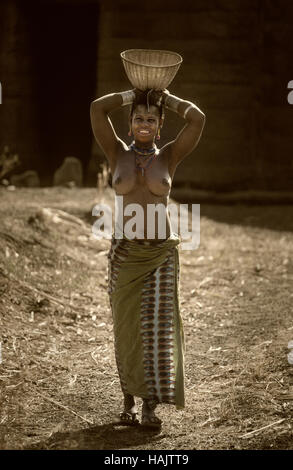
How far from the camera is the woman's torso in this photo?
Result: 3.57 meters

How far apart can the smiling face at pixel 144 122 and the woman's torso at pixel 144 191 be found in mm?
99

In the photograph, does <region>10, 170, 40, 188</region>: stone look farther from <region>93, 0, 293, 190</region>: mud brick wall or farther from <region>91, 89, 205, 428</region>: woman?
<region>91, 89, 205, 428</region>: woman

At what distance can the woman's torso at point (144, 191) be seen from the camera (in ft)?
11.7

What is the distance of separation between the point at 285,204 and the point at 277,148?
31.6 inches

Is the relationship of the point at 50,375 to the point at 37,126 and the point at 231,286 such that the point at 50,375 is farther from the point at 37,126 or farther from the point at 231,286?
the point at 37,126

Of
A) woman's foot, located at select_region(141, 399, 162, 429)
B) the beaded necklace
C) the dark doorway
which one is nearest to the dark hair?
the beaded necklace

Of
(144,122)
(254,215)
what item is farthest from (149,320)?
(254,215)

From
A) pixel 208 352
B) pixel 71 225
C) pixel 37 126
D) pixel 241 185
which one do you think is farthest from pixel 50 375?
pixel 37 126

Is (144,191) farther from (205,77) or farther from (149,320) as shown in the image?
(205,77)

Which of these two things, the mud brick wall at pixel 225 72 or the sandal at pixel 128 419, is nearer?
the sandal at pixel 128 419

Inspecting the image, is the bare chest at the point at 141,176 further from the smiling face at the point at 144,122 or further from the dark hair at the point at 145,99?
the dark hair at the point at 145,99

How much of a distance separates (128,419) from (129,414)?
0.03 metres

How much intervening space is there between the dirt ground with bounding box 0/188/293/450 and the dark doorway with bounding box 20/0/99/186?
9.67ft

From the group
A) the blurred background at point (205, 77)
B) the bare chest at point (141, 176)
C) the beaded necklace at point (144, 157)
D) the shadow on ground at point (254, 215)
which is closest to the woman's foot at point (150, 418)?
the bare chest at point (141, 176)
